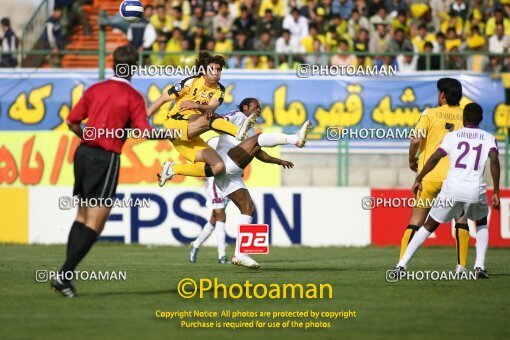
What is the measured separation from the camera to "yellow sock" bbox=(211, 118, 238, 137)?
626 inches

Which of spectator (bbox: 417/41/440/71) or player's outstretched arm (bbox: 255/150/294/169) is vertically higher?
spectator (bbox: 417/41/440/71)

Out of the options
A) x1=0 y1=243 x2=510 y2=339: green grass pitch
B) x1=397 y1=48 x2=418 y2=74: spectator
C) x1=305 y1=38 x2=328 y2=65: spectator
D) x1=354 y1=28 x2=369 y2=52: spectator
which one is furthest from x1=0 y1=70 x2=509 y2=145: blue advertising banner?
x1=0 y1=243 x2=510 y2=339: green grass pitch

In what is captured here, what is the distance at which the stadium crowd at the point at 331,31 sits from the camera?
89.2ft

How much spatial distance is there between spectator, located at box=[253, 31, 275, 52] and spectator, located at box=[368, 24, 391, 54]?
8.26ft

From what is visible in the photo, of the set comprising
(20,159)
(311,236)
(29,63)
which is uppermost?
(29,63)

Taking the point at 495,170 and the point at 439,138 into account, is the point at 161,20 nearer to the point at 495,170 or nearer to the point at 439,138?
the point at 439,138

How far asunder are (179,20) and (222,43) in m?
1.54

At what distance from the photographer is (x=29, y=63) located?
27688 millimetres

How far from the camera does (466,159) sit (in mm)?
13680

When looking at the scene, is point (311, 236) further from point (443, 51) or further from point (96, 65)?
point (96, 65)

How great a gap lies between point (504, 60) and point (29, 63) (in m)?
11.6

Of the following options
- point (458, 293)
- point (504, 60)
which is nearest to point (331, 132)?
point (504, 60)

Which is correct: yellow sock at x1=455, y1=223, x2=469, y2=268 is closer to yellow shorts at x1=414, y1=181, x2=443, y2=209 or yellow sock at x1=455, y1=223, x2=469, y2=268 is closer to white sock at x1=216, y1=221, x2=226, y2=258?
yellow shorts at x1=414, y1=181, x2=443, y2=209

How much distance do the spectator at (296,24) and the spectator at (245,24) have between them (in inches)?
33.4
